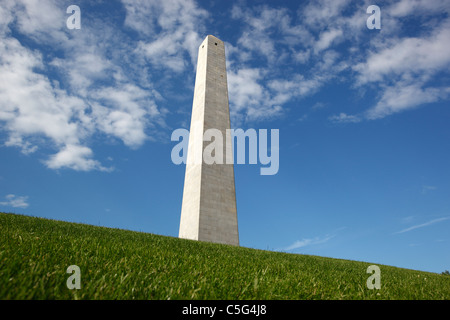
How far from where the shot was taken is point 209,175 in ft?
58.6

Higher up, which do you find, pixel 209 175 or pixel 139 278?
pixel 209 175

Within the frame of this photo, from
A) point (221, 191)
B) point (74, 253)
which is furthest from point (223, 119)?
point (74, 253)

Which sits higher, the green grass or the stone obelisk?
the stone obelisk

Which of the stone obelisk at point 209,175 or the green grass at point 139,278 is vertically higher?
the stone obelisk at point 209,175

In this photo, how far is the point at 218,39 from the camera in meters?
23.8

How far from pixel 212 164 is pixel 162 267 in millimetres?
13899

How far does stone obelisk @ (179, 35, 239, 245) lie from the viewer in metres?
16.8

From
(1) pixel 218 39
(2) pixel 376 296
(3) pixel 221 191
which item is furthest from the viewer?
(1) pixel 218 39

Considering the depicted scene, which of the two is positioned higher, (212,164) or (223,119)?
(223,119)

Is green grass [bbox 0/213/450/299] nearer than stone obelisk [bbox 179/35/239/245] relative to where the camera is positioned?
Yes

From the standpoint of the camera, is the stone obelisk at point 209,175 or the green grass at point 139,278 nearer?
the green grass at point 139,278

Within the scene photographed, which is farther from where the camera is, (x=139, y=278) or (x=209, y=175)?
(x=209, y=175)

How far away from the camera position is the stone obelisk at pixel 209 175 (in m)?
16.8
